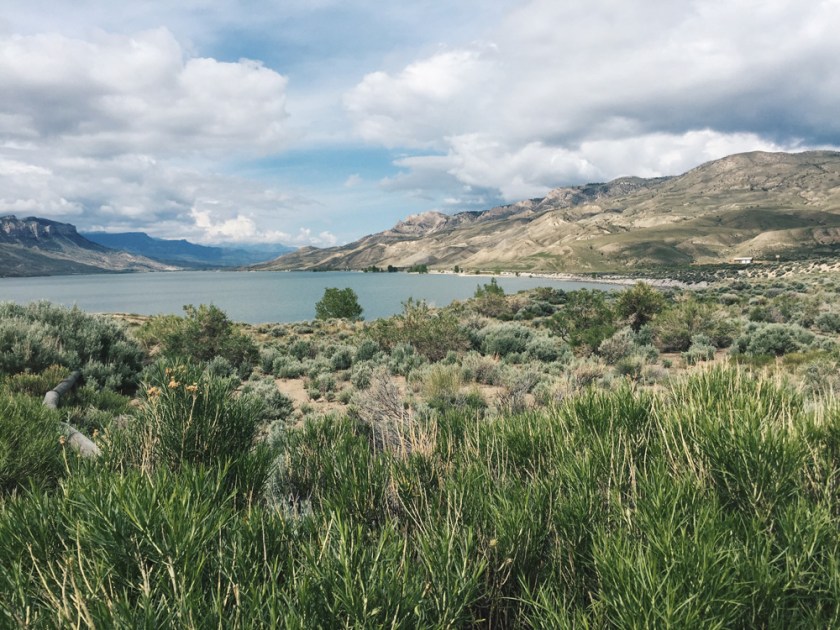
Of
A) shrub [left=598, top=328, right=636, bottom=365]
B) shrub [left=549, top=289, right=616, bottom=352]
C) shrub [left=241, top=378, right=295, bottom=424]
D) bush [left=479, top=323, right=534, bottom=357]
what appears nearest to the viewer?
shrub [left=241, top=378, right=295, bottom=424]

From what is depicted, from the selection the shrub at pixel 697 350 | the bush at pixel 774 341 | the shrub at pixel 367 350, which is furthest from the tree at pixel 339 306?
the bush at pixel 774 341

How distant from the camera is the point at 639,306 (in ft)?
67.1

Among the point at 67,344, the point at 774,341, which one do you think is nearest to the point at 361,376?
the point at 67,344

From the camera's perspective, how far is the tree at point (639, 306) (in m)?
20.3

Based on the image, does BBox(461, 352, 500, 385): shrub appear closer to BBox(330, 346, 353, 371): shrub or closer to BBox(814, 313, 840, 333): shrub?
BBox(330, 346, 353, 371): shrub

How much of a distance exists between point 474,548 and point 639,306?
2060 cm

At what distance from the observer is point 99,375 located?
11406 millimetres

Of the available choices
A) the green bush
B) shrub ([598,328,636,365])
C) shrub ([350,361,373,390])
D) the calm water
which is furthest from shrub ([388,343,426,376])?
the calm water

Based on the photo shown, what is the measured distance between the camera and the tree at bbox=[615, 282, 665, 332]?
20.3m

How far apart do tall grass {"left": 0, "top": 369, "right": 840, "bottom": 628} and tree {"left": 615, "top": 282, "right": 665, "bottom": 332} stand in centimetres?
1848

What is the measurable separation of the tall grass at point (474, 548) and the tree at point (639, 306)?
18481 mm

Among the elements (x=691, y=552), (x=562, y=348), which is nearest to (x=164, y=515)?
(x=691, y=552)

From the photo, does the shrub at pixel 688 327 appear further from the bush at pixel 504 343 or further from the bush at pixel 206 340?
the bush at pixel 206 340

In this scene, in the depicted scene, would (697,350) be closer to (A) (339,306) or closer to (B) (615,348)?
(B) (615,348)
